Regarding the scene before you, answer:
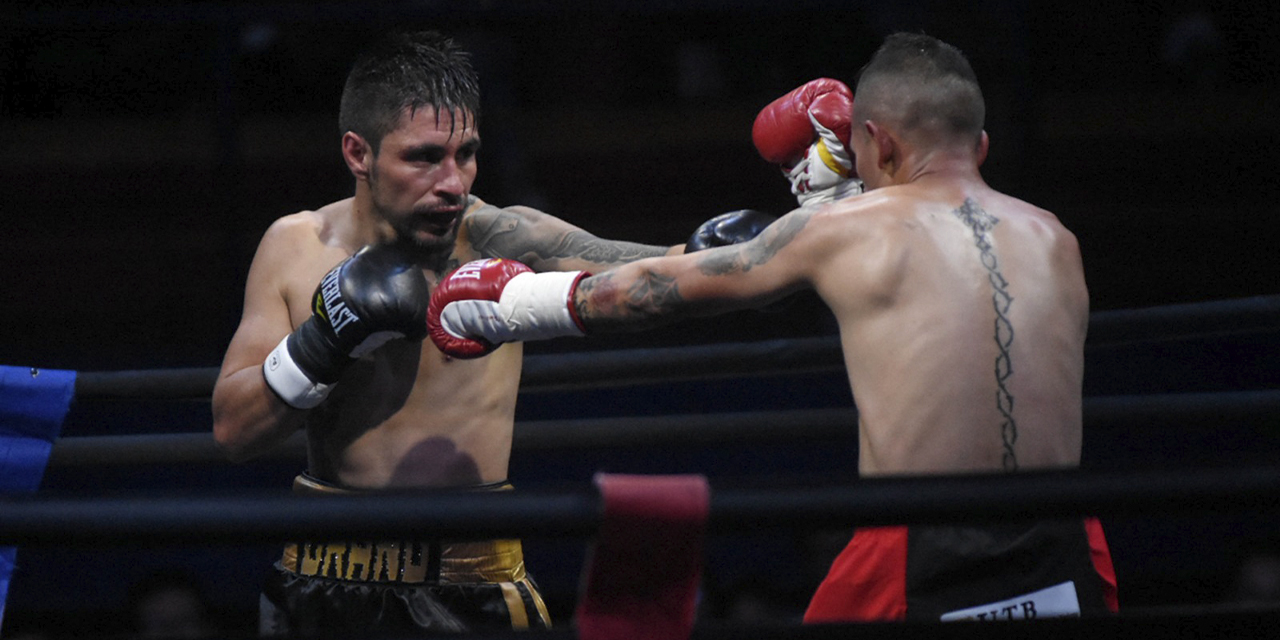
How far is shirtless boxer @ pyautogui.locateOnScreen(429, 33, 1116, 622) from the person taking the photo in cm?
164

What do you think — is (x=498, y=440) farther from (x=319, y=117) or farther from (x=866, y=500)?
(x=319, y=117)

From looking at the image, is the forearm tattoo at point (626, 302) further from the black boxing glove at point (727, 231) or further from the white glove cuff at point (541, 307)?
the black boxing glove at point (727, 231)

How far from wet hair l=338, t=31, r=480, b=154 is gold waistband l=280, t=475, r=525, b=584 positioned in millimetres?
666

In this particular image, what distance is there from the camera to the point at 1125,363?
4031mm

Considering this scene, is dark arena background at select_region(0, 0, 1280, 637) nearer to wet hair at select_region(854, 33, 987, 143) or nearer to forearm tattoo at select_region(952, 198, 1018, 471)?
wet hair at select_region(854, 33, 987, 143)

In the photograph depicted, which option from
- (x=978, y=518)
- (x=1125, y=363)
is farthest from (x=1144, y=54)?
(x=978, y=518)

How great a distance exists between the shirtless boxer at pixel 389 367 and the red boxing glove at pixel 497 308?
0.28ft

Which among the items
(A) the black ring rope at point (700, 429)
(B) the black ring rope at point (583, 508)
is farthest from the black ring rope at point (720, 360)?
(B) the black ring rope at point (583, 508)

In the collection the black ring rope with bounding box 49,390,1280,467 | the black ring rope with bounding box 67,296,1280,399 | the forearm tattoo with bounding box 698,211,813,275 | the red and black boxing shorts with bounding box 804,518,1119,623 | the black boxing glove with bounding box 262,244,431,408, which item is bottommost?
the red and black boxing shorts with bounding box 804,518,1119,623

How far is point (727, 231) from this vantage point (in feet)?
7.30

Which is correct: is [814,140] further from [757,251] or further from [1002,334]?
[1002,334]

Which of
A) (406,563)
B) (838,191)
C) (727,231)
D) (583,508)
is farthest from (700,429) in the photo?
(583,508)

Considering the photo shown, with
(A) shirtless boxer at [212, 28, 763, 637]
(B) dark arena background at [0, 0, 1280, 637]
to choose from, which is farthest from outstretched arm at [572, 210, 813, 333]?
(B) dark arena background at [0, 0, 1280, 637]

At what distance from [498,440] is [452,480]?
0.40 feet
